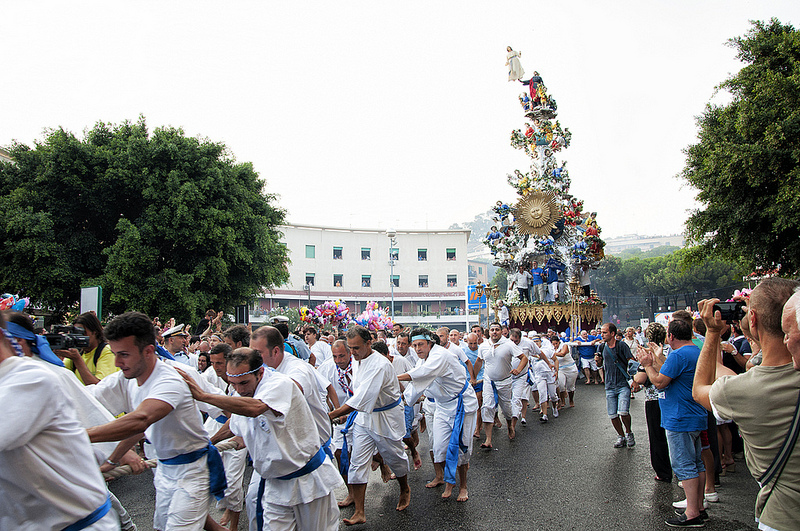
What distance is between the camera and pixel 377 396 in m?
5.41

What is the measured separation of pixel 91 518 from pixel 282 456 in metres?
1.35

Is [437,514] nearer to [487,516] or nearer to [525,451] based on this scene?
[487,516]

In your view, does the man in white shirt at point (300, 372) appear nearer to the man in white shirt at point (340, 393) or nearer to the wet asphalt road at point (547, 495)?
the man in white shirt at point (340, 393)

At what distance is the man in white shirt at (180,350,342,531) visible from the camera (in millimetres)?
3680

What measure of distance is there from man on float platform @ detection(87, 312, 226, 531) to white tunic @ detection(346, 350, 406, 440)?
169 cm

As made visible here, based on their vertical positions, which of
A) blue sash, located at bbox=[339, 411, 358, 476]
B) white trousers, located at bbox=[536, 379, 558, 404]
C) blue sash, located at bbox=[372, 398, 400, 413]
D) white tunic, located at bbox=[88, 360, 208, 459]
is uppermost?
white tunic, located at bbox=[88, 360, 208, 459]

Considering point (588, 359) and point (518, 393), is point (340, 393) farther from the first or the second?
point (588, 359)

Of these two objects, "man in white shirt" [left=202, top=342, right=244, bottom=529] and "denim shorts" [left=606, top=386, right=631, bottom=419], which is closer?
"man in white shirt" [left=202, top=342, right=244, bottom=529]

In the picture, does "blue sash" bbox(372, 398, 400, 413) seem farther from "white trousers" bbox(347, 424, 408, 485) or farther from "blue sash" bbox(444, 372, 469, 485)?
"blue sash" bbox(444, 372, 469, 485)

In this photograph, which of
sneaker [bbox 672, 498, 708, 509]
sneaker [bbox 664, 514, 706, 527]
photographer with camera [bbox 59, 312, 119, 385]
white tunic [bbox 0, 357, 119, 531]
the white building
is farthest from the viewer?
the white building

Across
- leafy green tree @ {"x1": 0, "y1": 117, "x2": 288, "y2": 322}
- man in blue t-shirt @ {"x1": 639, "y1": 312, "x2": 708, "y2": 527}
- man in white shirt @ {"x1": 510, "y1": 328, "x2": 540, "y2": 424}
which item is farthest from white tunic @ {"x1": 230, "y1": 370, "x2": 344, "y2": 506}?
leafy green tree @ {"x1": 0, "y1": 117, "x2": 288, "y2": 322}

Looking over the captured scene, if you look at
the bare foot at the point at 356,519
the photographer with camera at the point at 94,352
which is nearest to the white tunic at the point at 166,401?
the photographer with camera at the point at 94,352

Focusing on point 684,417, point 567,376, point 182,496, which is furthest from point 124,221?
point 684,417

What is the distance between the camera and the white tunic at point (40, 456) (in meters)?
2.23
